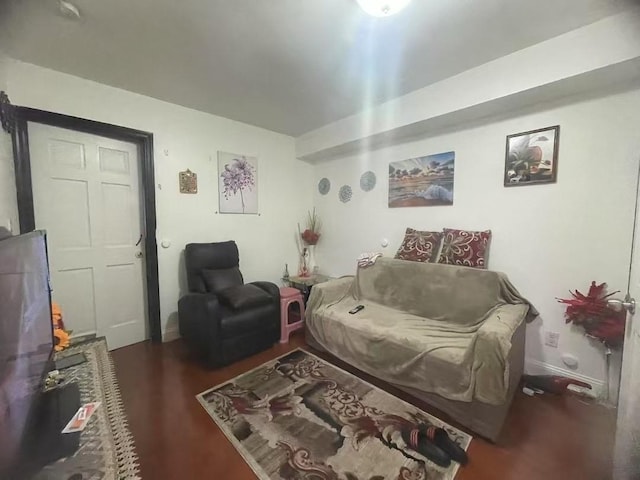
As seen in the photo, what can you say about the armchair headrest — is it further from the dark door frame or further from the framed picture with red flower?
the framed picture with red flower

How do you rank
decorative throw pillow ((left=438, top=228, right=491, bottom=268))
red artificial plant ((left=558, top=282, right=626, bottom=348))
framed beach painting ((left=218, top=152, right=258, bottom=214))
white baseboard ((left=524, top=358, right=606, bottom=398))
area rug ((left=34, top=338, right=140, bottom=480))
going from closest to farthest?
area rug ((left=34, top=338, right=140, bottom=480)) < red artificial plant ((left=558, top=282, right=626, bottom=348)) < white baseboard ((left=524, top=358, right=606, bottom=398)) < decorative throw pillow ((left=438, top=228, right=491, bottom=268)) < framed beach painting ((left=218, top=152, right=258, bottom=214))

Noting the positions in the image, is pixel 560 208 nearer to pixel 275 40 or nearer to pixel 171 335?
pixel 275 40

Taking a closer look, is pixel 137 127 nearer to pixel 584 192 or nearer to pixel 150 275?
pixel 150 275

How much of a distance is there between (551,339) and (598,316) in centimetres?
37

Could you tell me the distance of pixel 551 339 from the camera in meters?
1.98

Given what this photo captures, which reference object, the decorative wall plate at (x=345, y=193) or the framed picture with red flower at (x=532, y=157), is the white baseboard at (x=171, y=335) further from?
the framed picture with red flower at (x=532, y=157)

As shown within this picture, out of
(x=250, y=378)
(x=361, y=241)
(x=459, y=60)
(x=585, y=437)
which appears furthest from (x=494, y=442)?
(x=459, y=60)

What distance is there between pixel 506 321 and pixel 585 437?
71 cm

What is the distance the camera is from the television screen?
2.13 feet

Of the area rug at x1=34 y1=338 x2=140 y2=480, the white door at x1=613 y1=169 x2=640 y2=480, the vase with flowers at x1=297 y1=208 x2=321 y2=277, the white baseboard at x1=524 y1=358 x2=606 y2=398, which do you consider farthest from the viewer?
the vase with flowers at x1=297 y1=208 x2=321 y2=277

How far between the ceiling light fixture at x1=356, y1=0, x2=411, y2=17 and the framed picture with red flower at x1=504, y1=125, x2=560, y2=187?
141 cm

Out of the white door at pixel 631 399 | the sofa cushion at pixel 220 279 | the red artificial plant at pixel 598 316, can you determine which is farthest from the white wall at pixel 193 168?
the white door at pixel 631 399

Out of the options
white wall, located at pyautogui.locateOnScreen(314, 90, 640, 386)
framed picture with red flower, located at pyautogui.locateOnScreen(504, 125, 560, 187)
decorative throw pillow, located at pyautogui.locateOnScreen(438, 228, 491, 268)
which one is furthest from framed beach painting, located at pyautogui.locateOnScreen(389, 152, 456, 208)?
framed picture with red flower, located at pyautogui.locateOnScreen(504, 125, 560, 187)

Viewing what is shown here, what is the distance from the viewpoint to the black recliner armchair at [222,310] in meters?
2.15
